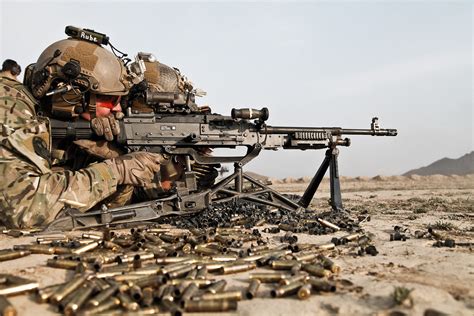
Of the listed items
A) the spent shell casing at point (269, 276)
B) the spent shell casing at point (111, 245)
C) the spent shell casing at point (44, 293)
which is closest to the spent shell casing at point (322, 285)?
the spent shell casing at point (269, 276)

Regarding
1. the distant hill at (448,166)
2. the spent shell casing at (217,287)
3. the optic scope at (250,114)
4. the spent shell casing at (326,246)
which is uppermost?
the optic scope at (250,114)

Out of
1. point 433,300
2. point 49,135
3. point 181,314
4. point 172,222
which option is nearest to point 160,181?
point 172,222

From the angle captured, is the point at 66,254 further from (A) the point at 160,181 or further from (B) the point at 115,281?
(A) the point at 160,181

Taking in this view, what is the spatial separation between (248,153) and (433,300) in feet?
20.4

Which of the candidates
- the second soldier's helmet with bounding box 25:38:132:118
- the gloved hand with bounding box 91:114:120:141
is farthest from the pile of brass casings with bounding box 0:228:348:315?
the second soldier's helmet with bounding box 25:38:132:118

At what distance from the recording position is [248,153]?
31.4 feet

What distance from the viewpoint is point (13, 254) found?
5.35 m

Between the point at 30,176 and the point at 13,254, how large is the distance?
1.58m

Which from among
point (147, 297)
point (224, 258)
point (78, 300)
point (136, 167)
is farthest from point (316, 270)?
point (136, 167)

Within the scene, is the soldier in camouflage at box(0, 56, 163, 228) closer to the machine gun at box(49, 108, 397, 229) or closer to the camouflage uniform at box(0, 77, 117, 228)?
the camouflage uniform at box(0, 77, 117, 228)

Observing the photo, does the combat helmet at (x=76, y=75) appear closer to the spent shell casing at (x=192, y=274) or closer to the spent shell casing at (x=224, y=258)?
the spent shell casing at (x=224, y=258)

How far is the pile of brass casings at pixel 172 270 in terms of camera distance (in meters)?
3.64

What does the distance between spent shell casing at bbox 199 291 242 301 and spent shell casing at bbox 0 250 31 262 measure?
9.70 ft

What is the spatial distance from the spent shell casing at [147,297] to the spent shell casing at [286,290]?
111 cm
